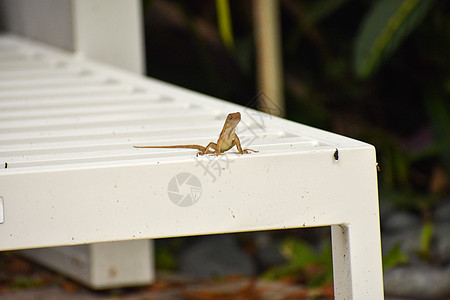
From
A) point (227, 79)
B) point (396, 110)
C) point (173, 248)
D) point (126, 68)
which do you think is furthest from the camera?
point (227, 79)

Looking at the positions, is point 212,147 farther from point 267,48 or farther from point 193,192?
point 267,48

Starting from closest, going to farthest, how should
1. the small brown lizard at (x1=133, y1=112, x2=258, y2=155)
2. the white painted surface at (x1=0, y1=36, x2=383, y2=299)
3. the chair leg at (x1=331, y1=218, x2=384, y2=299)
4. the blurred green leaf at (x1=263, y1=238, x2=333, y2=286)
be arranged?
1. the white painted surface at (x1=0, y1=36, x2=383, y2=299)
2. the chair leg at (x1=331, y1=218, x2=384, y2=299)
3. the small brown lizard at (x1=133, y1=112, x2=258, y2=155)
4. the blurred green leaf at (x1=263, y1=238, x2=333, y2=286)

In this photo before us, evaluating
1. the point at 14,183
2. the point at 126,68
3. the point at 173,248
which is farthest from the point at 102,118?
the point at 173,248

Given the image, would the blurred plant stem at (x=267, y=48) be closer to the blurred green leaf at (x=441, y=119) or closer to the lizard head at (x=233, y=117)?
the blurred green leaf at (x=441, y=119)

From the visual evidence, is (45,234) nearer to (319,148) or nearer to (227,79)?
(319,148)

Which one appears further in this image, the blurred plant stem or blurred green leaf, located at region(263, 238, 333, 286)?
the blurred plant stem

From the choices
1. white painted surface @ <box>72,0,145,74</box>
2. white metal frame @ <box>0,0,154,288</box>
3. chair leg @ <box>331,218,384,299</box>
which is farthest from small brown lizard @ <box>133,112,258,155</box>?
white painted surface @ <box>72,0,145,74</box>

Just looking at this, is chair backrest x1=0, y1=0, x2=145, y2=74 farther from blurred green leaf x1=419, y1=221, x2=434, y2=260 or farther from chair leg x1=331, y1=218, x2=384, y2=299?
chair leg x1=331, y1=218, x2=384, y2=299

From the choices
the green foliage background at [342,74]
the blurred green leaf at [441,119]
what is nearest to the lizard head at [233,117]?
the green foliage background at [342,74]

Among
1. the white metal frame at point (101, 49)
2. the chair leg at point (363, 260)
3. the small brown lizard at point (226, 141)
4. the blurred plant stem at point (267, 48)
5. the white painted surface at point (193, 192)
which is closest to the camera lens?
the white painted surface at point (193, 192)
